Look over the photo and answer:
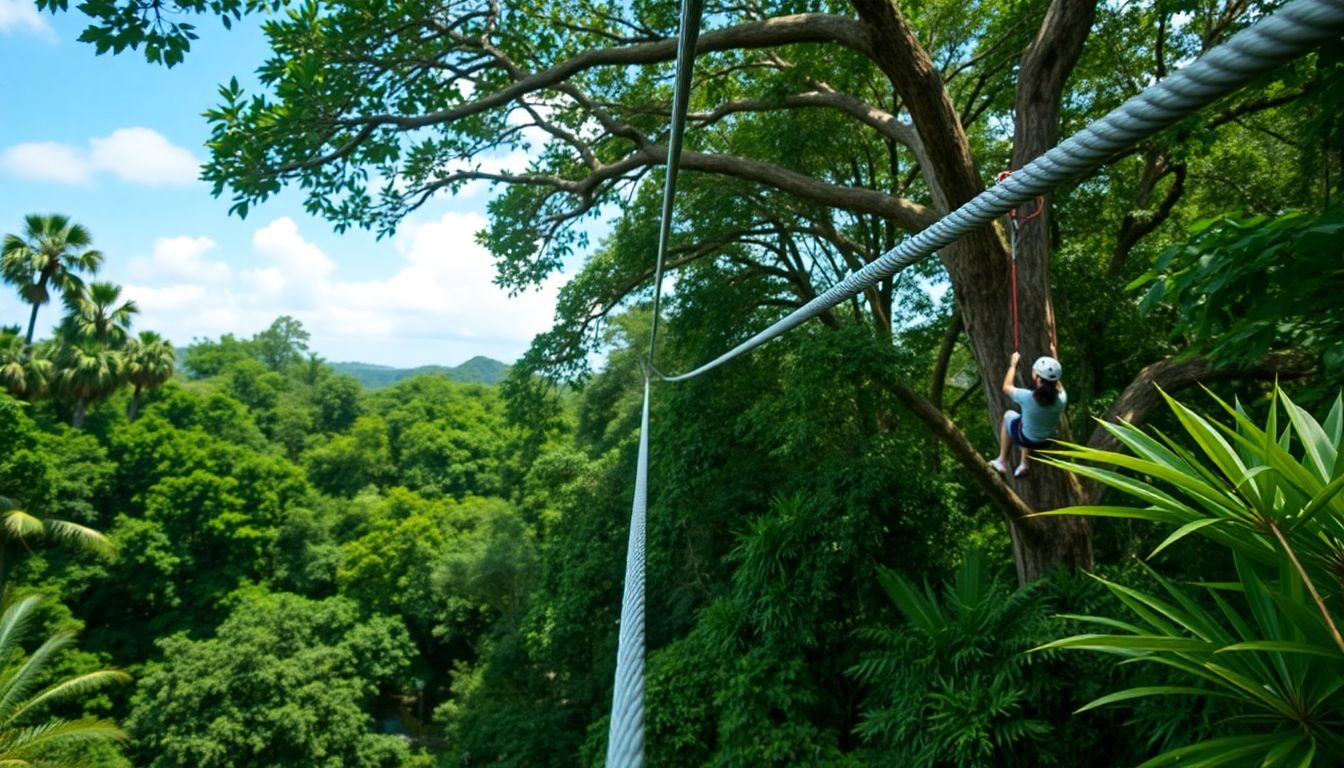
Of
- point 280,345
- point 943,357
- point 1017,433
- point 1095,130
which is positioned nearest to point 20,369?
point 943,357

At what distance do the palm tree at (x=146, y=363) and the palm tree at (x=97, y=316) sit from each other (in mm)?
565

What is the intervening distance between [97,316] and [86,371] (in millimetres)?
1915

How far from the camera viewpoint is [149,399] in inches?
868

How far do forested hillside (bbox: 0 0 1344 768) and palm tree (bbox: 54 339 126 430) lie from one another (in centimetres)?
363

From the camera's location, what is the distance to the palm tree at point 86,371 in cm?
1695

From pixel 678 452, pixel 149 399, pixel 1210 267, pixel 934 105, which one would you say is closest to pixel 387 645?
pixel 678 452

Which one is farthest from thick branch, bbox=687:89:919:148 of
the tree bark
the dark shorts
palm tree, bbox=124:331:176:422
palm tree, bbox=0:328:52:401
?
the tree bark

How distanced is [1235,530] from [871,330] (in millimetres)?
3304

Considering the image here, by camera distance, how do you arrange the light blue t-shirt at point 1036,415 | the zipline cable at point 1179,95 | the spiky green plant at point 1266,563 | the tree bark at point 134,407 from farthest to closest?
the tree bark at point 134,407
the light blue t-shirt at point 1036,415
the spiky green plant at point 1266,563
the zipline cable at point 1179,95

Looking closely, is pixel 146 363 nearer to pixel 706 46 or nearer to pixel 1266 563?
pixel 706 46

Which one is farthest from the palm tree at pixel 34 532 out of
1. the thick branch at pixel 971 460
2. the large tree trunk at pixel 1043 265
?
the large tree trunk at pixel 1043 265

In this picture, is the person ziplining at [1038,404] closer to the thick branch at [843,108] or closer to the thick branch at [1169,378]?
the thick branch at [1169,378]

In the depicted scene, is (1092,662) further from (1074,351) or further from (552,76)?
(552,76)

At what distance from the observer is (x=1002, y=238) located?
166 inches
